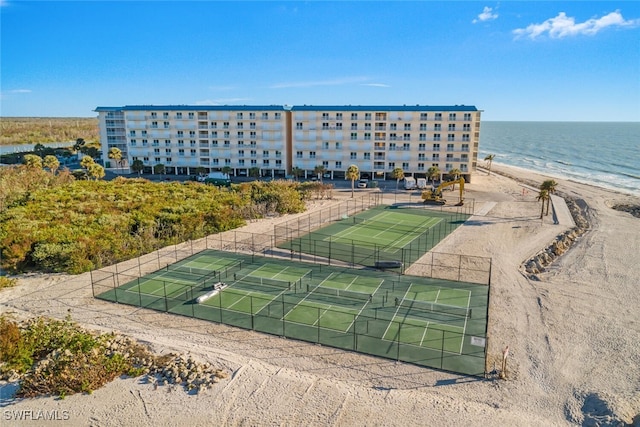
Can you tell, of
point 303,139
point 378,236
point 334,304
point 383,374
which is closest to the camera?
point 383,374

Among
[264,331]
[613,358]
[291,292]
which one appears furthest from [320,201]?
[613,358]

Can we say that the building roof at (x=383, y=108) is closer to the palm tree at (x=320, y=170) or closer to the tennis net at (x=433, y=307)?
the palm tree at (x=320, y=170)

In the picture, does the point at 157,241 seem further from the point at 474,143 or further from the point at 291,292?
the point at 474,143

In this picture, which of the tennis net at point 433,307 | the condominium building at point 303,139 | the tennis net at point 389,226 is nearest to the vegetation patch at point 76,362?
the tennis net at point 433,307

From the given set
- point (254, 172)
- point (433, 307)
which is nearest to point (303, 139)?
point (254, 172)

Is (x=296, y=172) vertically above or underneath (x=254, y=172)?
above

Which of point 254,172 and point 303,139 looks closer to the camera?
point 303,139

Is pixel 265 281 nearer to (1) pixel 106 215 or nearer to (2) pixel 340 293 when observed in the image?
(2) pixel 340 293
